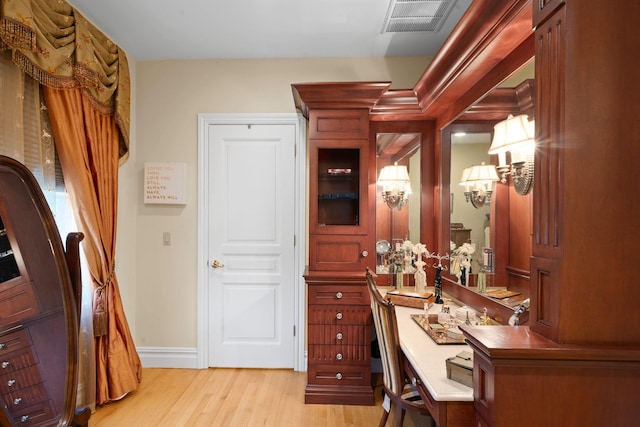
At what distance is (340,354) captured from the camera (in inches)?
96.0

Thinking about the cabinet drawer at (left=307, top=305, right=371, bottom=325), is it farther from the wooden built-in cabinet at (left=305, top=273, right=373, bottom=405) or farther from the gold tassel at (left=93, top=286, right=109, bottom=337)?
the gold tassel at (left=93, top=286, right=109, bottom=337)

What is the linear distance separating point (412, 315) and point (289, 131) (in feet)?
6.02

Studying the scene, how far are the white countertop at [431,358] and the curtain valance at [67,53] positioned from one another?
2455 mm

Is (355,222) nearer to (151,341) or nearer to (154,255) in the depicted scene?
(154,255)

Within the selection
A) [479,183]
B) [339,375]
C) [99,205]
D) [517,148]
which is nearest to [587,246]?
[517,148]

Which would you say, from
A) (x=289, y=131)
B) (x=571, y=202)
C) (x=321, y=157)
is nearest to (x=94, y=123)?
(x=289, y=131)

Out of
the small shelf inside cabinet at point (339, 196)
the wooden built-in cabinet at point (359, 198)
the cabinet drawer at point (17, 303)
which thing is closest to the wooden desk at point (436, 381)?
the wooden built-in cabinet at point (359, 198)

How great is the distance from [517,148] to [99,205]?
8.78 feet

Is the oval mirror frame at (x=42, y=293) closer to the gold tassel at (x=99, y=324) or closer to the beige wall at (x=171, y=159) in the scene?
the gold tassel at (x=99, y=324)

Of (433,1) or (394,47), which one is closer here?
(433,1)

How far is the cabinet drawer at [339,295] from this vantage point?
2.44 meters

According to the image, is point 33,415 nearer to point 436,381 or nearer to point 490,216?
point 436,381

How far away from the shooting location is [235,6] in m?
2.24

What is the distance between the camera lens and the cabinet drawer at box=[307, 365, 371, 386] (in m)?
2.43
